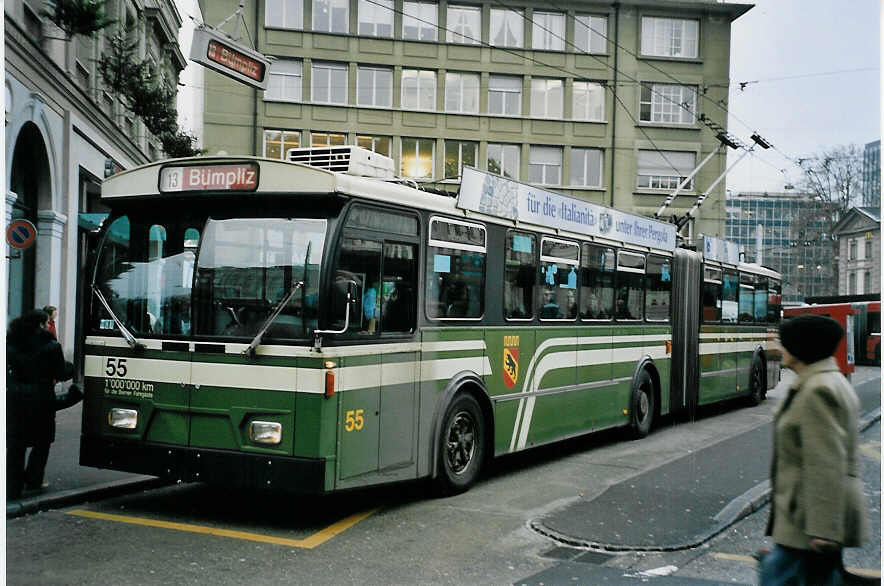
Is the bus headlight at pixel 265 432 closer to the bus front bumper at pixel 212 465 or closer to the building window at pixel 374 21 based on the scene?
the bus front bumper at pixel 212 465

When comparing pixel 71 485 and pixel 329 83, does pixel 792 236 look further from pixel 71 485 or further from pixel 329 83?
pixel 71 485

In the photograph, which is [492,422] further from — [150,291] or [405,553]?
[150,291]

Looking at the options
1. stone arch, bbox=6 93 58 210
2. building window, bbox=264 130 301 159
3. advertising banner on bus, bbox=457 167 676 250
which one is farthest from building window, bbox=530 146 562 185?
advertising banner on bus, bbox=457 167 676 250

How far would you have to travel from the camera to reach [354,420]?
7.66m

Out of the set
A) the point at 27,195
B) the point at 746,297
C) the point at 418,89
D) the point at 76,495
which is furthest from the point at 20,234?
the point at 418,89

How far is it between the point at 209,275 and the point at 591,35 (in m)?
37.8

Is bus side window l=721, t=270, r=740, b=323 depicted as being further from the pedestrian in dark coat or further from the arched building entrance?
the pedestrian in dark coat

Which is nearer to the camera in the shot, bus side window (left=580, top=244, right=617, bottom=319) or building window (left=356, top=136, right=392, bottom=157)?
bus side window (left=580, top=244, right=617, bottom=319)

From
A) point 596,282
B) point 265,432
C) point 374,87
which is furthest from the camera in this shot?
point 374,87

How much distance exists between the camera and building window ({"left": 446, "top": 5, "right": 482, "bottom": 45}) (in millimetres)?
41406

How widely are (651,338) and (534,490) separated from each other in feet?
17.3

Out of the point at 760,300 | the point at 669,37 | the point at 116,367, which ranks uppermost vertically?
the point at 669,37

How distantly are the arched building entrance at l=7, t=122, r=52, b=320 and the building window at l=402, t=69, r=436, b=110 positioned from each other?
84.9 feet

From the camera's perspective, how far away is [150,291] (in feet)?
26.1
